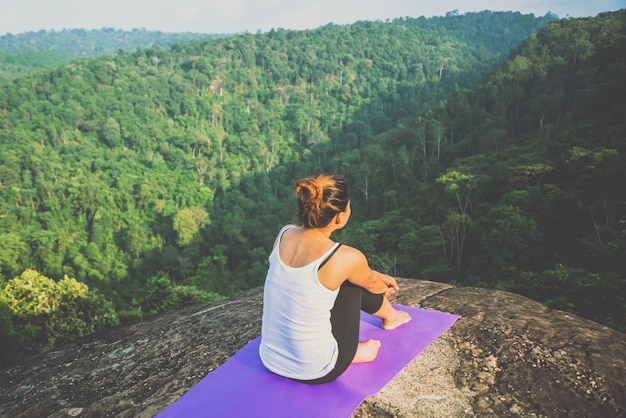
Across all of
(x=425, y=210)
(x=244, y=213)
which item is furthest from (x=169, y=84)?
(x=425, y=210)

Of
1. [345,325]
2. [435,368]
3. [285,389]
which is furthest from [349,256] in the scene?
[435,368]

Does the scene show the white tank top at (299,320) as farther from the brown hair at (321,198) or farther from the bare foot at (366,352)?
the bare foot at (366,352)

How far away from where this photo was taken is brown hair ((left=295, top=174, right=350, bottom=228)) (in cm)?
201

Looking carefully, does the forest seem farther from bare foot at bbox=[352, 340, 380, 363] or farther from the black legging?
the black legging

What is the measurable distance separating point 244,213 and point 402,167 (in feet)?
61.6

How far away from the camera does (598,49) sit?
34.3 metres

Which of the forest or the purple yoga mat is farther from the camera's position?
the forest

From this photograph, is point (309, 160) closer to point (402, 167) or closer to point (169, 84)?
point (402, 167)

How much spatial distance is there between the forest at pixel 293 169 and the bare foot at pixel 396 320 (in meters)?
7.61

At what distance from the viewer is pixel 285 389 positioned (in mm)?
2334

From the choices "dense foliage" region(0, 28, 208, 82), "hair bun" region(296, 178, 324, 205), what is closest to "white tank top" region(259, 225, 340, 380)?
"hair bun" region(296, 178, 324, 205)

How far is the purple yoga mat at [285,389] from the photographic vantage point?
220 centimetres

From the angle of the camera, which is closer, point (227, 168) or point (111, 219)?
point (111, 219)

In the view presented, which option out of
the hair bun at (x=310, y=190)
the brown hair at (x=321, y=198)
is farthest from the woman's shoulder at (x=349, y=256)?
the hair bun at (x=310, y=190)
